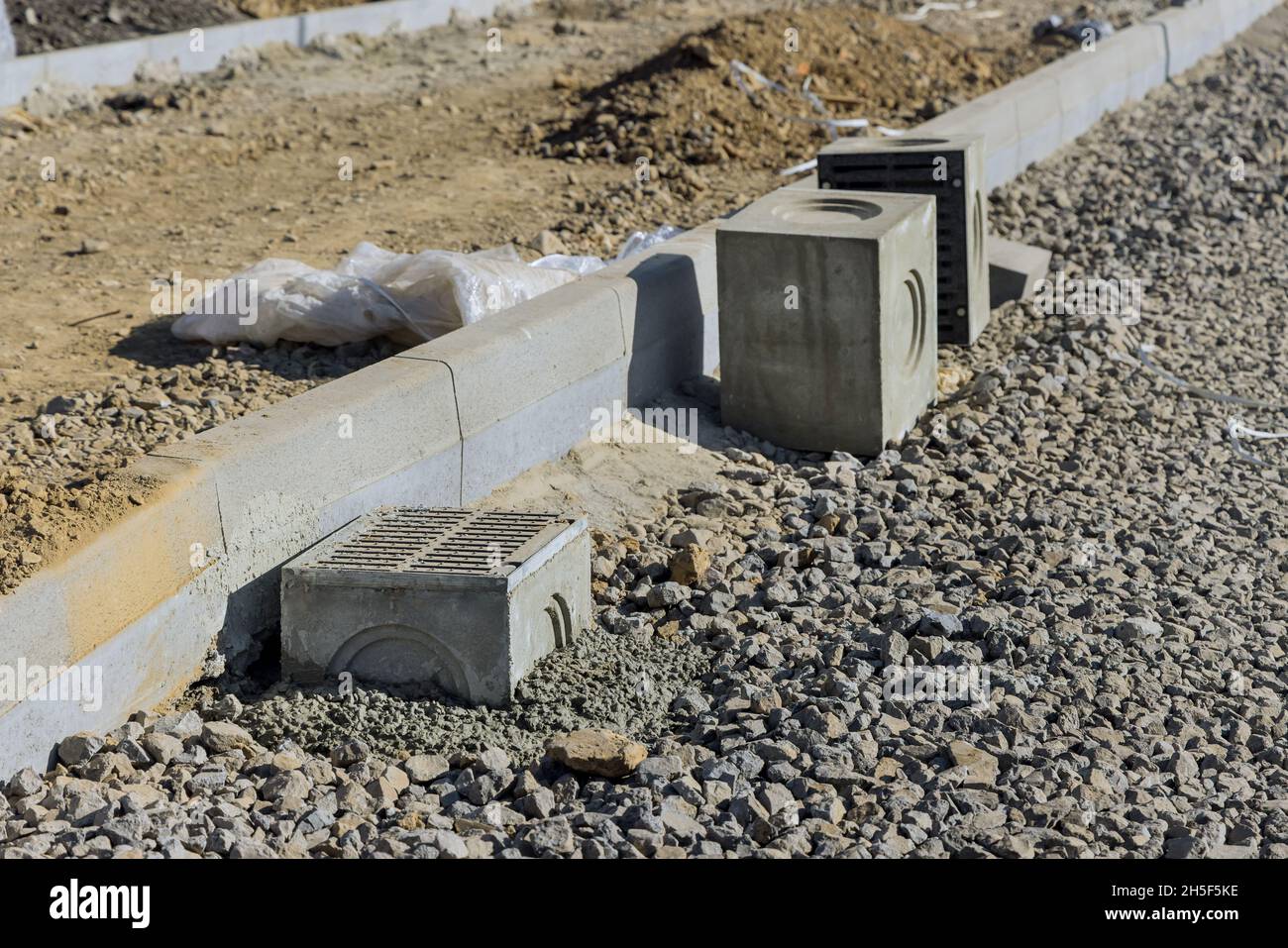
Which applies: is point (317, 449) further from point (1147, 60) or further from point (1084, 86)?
point (1147, 60)

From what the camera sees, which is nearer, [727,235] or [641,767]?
[641,767]

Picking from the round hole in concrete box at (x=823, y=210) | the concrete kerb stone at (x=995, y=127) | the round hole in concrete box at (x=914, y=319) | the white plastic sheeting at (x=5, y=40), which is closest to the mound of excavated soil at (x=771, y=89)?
the concrete kerb stone at (x=995, y=127)

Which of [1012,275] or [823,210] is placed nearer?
[823,210]

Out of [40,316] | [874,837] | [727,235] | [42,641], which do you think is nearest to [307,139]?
[40,316]

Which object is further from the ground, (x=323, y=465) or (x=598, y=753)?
→ (x=323, y=465)

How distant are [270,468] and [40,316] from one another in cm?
294

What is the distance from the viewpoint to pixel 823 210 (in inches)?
266

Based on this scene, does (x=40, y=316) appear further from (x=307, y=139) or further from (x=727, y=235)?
(x=307, y=139)

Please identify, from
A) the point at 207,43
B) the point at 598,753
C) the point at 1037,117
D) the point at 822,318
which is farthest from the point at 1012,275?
the point at 207,43

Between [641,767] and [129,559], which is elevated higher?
[129,559]

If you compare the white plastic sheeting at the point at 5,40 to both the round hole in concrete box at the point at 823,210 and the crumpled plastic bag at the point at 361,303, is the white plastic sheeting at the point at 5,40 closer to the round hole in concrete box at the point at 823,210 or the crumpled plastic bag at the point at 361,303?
the crumpled plastic bag at the point at 361,303

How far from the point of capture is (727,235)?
20.8ft

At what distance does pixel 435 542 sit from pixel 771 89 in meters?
7.82

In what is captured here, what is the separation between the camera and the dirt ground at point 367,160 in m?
6.60
